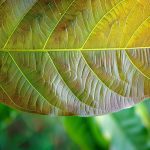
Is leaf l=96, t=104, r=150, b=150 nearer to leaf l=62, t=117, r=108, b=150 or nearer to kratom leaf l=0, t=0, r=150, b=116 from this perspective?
leaf l=62, t=117, r=108, b=150

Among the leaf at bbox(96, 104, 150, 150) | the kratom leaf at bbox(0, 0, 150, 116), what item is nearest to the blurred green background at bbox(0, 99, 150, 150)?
the leaf at bbox(96, 104, 150, 150)

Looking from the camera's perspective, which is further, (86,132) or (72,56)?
(86,132)

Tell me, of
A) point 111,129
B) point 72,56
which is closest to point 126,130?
point 111,129

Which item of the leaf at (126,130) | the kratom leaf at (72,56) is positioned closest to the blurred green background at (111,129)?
the leaf at (126,130)

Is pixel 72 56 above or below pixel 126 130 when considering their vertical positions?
above

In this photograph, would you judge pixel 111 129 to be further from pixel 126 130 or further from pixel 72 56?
pixel 72 56
